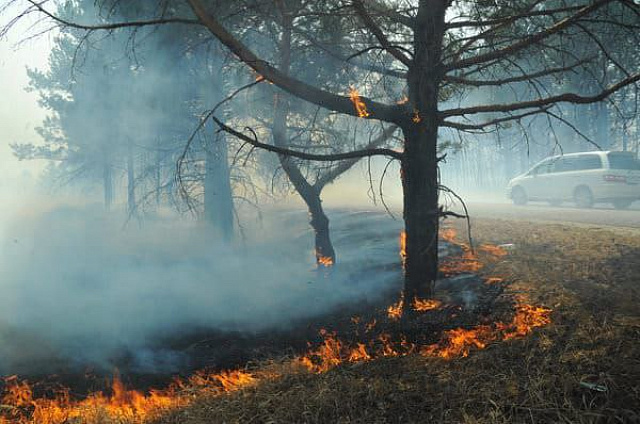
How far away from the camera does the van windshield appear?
1445 cm

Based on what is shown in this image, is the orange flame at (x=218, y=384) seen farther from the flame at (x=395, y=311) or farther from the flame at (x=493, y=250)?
the flame at (x=493, y=250)

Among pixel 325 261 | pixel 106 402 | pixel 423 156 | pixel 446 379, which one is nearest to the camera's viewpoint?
pixel 446 379

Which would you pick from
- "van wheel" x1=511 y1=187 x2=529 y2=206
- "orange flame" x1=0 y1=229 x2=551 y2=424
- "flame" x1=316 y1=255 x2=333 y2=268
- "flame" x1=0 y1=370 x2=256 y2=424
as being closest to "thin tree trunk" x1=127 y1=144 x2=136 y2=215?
"flame" x1=316 y1=255 x2=333 y2=268

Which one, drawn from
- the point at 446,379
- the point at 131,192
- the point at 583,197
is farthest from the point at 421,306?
the point at 583,197

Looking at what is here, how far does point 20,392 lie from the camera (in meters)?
4.59

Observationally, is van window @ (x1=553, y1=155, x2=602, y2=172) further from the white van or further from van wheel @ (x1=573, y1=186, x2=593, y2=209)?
van wheel @ (x1=573, y1=186, x2=593, y2=209)

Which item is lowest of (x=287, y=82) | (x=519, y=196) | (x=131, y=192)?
(x=519, y=196)

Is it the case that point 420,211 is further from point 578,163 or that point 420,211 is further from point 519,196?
point 519,196

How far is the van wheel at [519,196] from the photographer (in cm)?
1928

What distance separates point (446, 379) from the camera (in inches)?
118

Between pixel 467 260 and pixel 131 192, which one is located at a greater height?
pixel 131 192

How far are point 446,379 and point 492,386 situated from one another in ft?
1.08

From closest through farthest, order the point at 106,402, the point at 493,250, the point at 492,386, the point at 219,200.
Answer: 1. the point at 492,386
2. the point at 106,402
3. the point at 493,250
4. the point at 219,200

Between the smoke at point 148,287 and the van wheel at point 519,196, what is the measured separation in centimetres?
955
